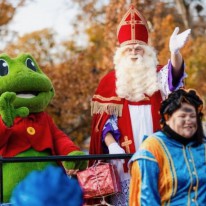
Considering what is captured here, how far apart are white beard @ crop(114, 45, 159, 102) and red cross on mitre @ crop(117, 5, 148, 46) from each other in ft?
0.31

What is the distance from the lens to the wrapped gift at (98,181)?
5137 millimetres

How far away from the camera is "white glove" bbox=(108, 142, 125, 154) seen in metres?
5.38

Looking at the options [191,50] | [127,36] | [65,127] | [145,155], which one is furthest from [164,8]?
[145,155]

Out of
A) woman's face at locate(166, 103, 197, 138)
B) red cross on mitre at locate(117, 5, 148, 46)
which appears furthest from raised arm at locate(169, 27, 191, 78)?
woman's face at locate(166, 103, 197, 138)

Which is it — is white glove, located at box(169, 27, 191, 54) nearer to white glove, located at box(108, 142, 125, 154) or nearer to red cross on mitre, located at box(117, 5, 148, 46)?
red cross on mitre, located at box(117, 5, 148, 46)

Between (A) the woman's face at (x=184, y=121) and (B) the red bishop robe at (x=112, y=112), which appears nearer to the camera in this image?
(A) the woman's face at (x=184, y=121)

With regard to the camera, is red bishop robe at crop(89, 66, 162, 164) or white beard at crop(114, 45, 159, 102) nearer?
red bishop robe at crop(89, 66, 162, 164)

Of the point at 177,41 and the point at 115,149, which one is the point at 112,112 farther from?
the point at 177,41

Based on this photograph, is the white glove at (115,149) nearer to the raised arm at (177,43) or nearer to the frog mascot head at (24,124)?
the frog mascot head at (24,124)

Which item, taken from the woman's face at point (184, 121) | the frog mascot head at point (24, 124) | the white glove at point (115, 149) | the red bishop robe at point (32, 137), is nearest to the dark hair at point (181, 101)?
the woman's face at point (184, 121)

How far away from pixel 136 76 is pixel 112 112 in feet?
1.25

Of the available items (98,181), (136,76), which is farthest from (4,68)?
(98,181)

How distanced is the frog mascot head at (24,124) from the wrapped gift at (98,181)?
0.26 metres

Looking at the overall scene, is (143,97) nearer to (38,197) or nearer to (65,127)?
(38,197)
